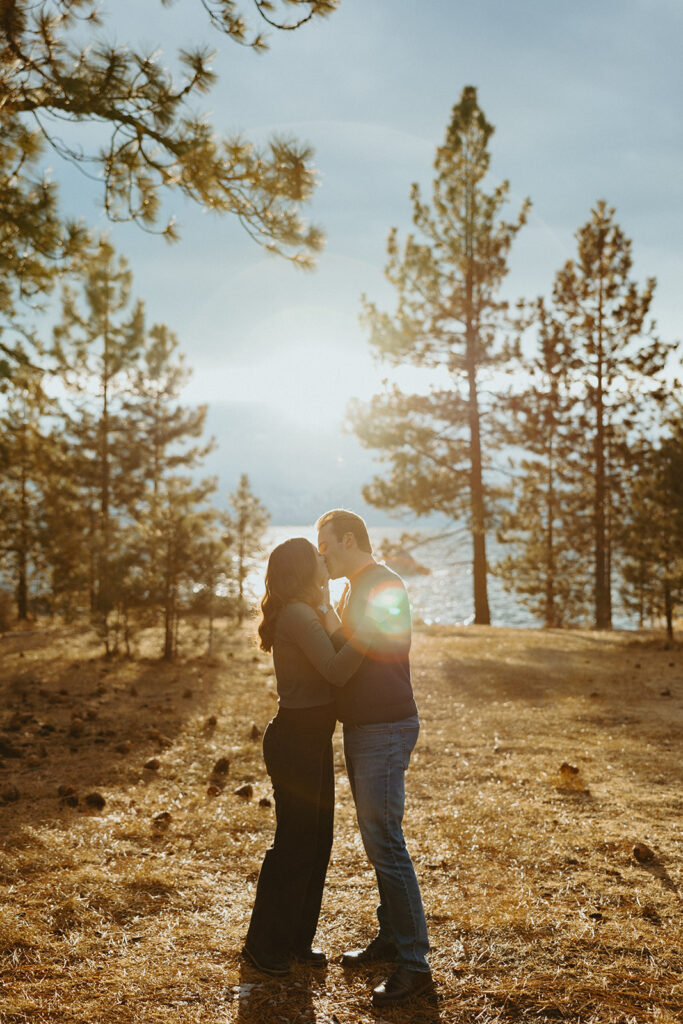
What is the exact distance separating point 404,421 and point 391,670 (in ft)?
57.1

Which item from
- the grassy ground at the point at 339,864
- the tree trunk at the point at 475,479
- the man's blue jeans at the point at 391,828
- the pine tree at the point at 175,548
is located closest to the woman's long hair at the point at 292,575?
the man's blue jeans at the point at 391,828

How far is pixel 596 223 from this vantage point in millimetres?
22516

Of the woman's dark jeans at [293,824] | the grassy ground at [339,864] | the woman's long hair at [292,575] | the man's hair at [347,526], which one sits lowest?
the grassy ground at [339,864]

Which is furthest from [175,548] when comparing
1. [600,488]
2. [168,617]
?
[600,488]

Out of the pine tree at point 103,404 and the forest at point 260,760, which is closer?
the forest at point 260,760

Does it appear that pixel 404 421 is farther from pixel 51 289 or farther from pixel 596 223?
pixel 51 289

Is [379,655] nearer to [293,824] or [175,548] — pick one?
[293,824]

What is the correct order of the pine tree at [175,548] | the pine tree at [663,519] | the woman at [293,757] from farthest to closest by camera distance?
the pine tree at [663,519] → the pine tree at [175,548] → the woman at [293,757]

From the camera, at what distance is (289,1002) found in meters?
2.97

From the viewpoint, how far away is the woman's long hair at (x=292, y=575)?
10.7 feet

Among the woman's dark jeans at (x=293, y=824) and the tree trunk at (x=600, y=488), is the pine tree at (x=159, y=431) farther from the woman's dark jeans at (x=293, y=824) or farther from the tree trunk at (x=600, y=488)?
the woman's dark jeans at (x=293, y=824)

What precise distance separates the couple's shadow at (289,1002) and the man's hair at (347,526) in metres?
2.00

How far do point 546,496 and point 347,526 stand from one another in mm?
23521

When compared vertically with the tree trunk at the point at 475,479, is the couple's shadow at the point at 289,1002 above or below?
below
